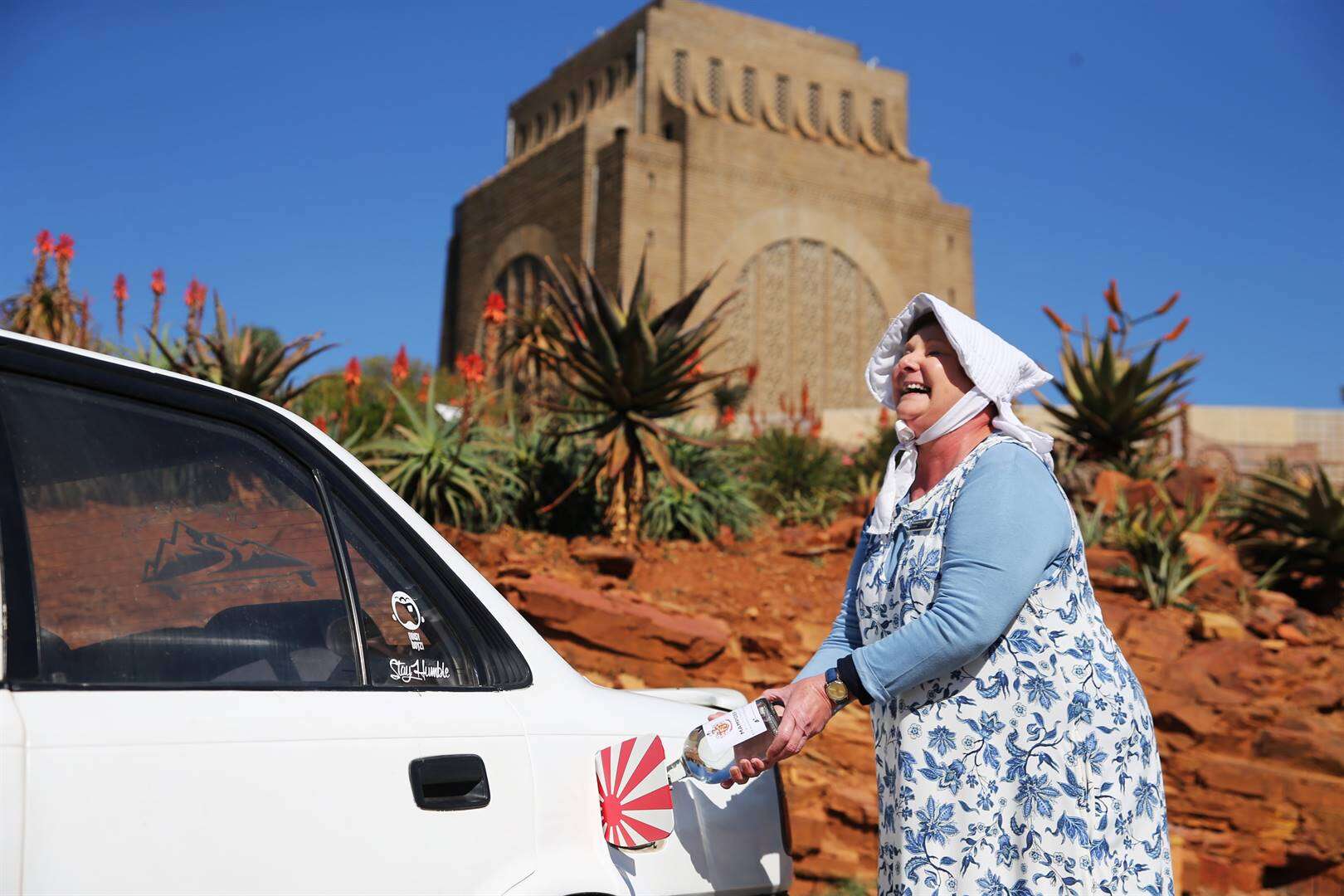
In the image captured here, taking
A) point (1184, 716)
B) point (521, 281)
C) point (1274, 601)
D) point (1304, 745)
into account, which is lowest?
point (1304, 745)

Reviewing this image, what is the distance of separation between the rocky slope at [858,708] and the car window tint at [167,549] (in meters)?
4.07

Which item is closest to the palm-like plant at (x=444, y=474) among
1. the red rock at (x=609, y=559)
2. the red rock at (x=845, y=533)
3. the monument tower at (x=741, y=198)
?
the red rock at (x=609, y=559)

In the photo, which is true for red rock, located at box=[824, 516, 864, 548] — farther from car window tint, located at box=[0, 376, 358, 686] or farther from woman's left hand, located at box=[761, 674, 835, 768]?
car window tint, located at box=[0, 376, 358, 686]

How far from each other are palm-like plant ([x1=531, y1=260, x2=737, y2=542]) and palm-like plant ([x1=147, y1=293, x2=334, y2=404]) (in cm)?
177

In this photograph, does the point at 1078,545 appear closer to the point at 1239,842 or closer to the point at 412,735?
the point at 412,735

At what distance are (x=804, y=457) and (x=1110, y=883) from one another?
10107 mm

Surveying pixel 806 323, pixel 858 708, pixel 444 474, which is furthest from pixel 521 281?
pixel 858 708

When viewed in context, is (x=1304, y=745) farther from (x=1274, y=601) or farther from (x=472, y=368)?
(x=472, y=368)

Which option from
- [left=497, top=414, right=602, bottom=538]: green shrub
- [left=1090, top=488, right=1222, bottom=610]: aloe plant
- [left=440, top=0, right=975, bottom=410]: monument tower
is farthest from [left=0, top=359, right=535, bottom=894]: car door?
[left=440, top=0, right=975, bottom=410]: monument tower

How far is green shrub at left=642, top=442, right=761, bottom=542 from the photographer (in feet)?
30.1

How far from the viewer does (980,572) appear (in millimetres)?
2381

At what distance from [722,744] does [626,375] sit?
20.6 ft

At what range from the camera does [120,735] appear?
5.05 ft

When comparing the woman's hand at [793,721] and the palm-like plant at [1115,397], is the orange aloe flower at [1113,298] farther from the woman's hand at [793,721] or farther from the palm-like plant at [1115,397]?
the woman's hand at [793,721]
